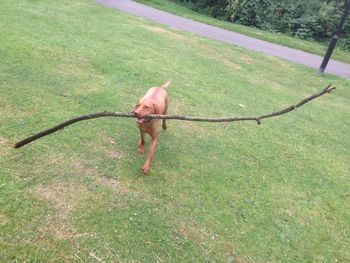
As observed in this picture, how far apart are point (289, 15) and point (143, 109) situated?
74.7ft

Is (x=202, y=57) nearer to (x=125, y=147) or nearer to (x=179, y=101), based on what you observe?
(x=179, y=101)

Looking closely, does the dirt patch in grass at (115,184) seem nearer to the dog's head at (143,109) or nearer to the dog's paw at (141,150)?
the dog's paw at (141,150)

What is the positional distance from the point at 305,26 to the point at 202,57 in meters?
14.1

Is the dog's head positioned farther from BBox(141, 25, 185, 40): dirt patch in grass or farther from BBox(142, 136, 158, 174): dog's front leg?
BBox(141, 25, 185, 40): dirt patch in grass

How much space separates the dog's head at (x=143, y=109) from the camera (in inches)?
180

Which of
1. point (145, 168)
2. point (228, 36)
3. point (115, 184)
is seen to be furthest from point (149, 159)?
point (228, 36)

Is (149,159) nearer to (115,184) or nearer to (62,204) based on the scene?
(115,184)

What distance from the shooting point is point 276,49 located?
17922 mm

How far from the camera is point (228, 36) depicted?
18.3 m

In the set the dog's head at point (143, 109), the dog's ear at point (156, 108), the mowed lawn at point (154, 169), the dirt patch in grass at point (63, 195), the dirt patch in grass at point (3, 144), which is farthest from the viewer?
the dirt patch in grass at point (3, 144)

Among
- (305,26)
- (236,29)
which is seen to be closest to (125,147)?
(236,29)

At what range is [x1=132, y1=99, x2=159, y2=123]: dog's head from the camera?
457cm

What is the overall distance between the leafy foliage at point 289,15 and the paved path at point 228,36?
5.39 metres

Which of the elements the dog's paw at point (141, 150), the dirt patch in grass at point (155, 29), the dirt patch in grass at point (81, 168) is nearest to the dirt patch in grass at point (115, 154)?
the dog's paw at point (141, 150)
